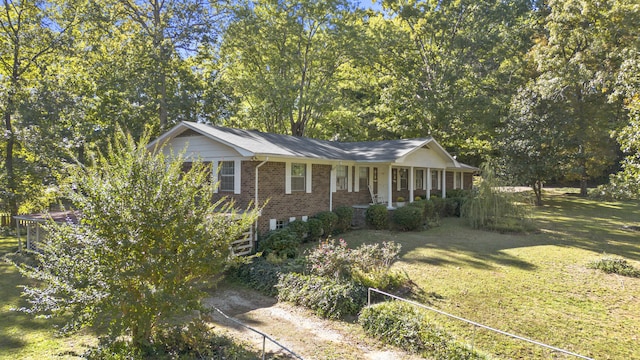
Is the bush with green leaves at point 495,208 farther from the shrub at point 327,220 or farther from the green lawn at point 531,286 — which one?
the shrub at point 327,220

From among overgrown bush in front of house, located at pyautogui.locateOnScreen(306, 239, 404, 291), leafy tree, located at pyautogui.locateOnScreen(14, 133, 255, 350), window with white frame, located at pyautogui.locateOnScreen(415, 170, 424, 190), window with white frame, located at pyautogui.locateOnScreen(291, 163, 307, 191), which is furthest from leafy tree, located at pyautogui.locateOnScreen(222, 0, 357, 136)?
leafy tree, located at pyautogui.locateOnScreen(14, 133, 255, 350)

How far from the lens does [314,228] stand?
45.3 feet

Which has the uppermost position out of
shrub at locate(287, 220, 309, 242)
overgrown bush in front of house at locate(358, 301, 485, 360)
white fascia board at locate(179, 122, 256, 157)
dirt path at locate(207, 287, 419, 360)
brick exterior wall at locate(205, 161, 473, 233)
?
white fascia board at locate(179, 122, 256, 157)

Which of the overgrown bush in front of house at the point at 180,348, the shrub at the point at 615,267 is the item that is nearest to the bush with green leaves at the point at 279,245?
the overgrown bush in front of house at the point at 180,348

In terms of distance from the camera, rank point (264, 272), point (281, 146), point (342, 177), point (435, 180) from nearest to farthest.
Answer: point (264, 272), point (281, 146), point (342, 177), point (435, 180)

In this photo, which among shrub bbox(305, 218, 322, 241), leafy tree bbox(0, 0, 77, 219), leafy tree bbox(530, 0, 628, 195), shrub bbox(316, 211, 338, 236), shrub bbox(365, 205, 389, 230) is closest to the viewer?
shrub bbox(305, 218, 322, 241)

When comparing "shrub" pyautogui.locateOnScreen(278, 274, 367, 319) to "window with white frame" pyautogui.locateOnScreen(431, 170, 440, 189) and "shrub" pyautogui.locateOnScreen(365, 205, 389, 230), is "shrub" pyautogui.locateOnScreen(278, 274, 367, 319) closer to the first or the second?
"shrub" pyautogui.locateOnScreen(365, 205, 389, 230)

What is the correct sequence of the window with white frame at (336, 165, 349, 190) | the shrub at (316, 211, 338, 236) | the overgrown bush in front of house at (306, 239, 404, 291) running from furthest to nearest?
the window with white frame at (336, 165, 349, 190) < the shrub at (316, 211, 338, 236) < the overgrown bush in front of house at (306, 239, 404, 291)

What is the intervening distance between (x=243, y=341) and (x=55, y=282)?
10.3 feet

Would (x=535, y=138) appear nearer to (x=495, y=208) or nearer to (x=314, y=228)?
(x=495, y=208)

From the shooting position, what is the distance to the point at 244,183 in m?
12.7

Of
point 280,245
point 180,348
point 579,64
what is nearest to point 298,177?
point 280,245

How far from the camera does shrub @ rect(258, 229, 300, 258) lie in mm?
11344

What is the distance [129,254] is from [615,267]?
486 inches
